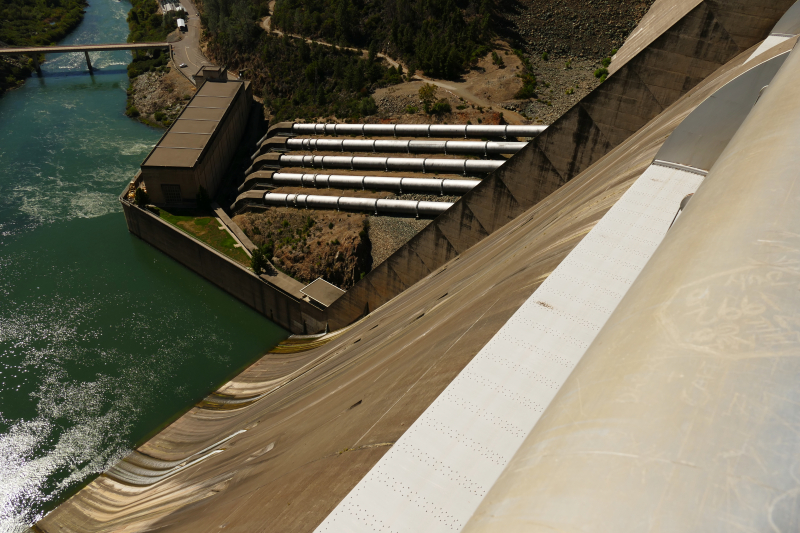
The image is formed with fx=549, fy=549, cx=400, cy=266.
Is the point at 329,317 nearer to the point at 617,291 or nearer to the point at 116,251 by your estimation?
the point at 116,251

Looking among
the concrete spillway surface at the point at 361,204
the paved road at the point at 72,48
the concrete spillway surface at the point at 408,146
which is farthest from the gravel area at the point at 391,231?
the paved road at the point at 72,48

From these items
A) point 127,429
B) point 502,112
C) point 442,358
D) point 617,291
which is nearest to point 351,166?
point 502,112

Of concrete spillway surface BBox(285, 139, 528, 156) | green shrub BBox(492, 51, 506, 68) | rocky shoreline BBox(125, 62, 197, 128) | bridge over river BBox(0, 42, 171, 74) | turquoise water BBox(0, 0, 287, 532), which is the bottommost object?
turquoise water BBox(0, 0, 287, 532)

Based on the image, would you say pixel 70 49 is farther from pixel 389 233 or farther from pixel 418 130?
pixel 389 233

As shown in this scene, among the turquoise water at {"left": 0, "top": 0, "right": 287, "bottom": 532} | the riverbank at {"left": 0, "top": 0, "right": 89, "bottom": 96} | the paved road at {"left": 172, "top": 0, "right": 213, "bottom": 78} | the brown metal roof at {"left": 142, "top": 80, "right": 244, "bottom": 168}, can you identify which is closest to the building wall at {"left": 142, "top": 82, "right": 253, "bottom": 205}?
the brown metal roof at {"left": 142, "top": 80, "right": 244, "bottom": 168}

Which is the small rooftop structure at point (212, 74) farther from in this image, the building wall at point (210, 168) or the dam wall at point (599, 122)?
the dam wall at point (599, 122)

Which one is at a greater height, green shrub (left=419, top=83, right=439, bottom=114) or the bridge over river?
green shrub (left=419, top=83, right=439, bottom=114)

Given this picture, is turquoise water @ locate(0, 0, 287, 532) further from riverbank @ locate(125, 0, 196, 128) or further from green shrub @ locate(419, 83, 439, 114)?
green shrub @ locate(419, 83, 439, 114)
